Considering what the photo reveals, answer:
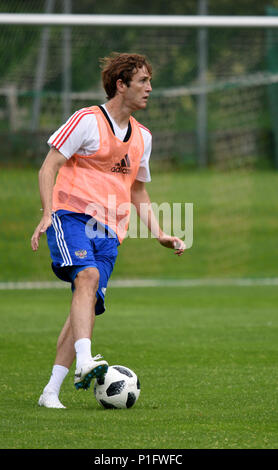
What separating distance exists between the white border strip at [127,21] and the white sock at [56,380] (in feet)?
18.9

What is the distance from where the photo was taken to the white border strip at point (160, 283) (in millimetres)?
14469

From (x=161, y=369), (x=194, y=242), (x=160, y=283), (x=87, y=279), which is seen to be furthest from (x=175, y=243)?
(x=194, y=242)

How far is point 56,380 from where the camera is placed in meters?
6.53

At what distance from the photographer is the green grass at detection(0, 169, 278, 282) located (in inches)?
617

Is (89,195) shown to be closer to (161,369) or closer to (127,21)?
(161,369)

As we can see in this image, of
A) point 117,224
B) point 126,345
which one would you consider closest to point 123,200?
point 117,224

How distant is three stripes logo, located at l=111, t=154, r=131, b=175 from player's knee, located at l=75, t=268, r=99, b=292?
2.46 ft

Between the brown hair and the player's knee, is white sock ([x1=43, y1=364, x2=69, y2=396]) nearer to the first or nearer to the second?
the player's knee

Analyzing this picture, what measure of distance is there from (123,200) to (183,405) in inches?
54.7

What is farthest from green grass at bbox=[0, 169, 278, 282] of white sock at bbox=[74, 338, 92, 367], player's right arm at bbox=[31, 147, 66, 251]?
white sock at bbox=[74, 338, 92, 367]

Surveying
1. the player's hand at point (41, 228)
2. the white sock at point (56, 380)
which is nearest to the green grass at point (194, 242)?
the white sock at point (56, 380)

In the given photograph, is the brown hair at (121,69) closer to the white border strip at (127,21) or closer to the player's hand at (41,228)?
the player's hand at (41,228)

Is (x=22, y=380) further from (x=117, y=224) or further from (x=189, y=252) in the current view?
(x=189, y=252)

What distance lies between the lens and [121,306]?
12.3 meters
